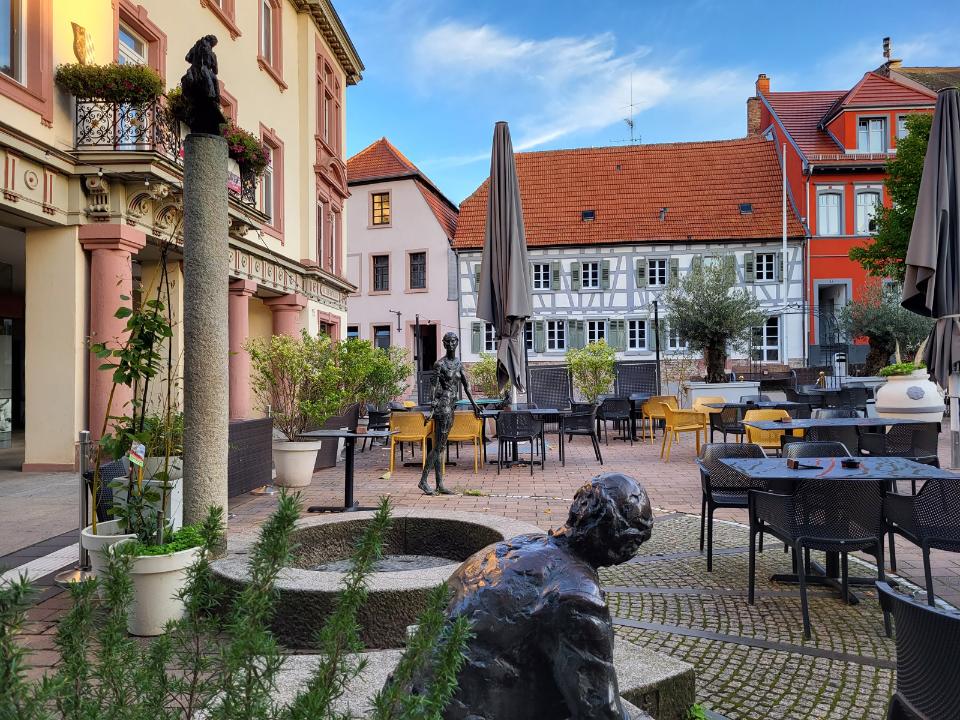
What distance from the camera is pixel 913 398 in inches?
366

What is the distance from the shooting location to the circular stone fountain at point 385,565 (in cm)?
307

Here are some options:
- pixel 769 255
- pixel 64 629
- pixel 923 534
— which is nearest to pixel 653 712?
pixel 64 629

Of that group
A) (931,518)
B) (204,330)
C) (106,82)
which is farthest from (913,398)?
(106,82)

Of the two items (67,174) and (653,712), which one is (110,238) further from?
(653,712)

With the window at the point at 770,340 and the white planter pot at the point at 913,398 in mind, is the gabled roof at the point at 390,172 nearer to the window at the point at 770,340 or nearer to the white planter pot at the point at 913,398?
the window at the point at 770,340

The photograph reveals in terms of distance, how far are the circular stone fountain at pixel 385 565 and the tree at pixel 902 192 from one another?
21152mm

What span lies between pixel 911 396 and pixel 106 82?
1189 cm

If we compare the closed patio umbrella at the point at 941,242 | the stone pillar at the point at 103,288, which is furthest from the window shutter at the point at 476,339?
the closed patio umbrella at the point at 941,242

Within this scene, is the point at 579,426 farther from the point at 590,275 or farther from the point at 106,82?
the point at 590,275

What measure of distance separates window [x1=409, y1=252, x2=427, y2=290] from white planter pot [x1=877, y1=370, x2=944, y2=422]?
23.8 meters

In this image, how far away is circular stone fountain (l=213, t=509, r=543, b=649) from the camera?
3072 mm

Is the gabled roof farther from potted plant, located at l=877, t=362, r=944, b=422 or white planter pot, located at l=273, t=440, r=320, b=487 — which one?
white planter pot, located at l=273, t=440, r=320, b=487

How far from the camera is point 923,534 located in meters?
3.96

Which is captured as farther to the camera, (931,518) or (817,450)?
(817,450)
